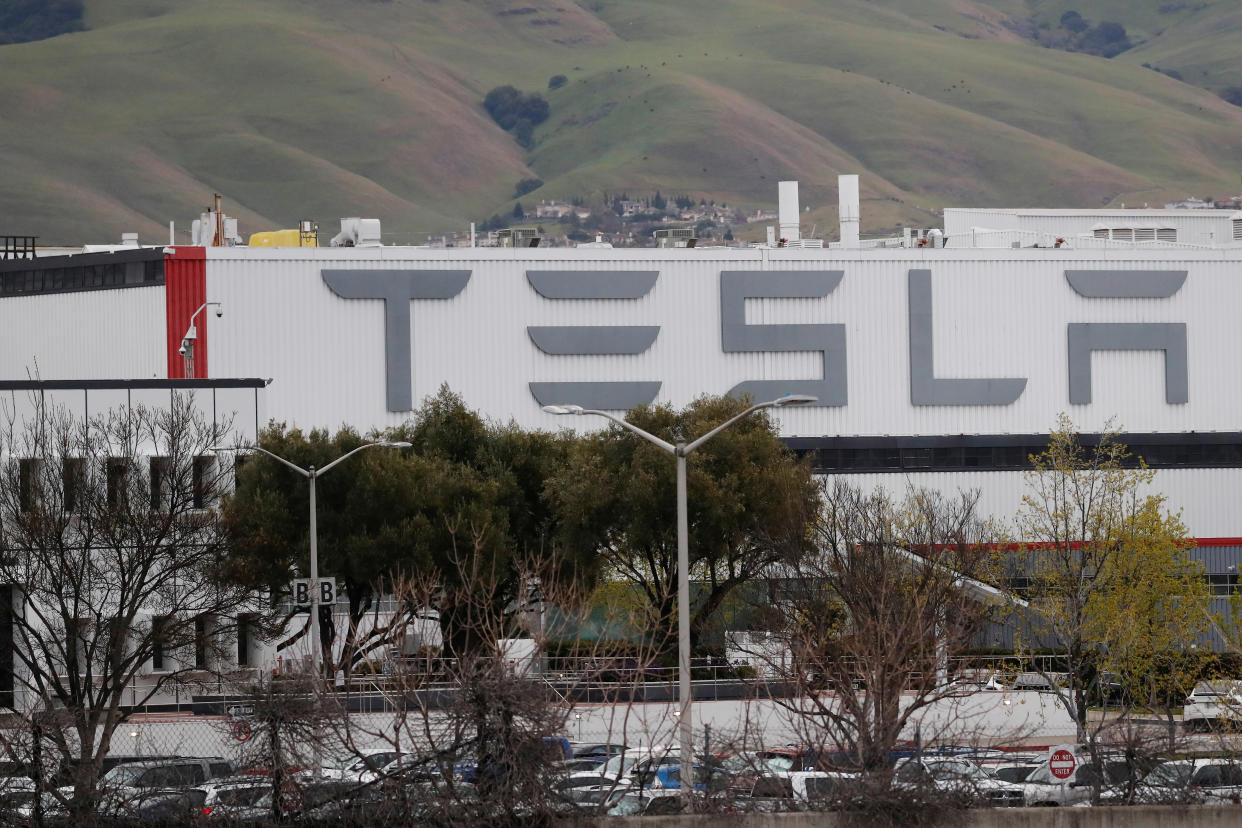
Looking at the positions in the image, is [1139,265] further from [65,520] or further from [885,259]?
[65,520]

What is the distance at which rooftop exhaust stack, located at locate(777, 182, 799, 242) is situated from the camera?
82.4 metres

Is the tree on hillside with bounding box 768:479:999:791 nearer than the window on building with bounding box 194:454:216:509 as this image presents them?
Yes

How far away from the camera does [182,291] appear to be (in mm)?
71938

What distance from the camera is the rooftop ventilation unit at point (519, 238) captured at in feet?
260

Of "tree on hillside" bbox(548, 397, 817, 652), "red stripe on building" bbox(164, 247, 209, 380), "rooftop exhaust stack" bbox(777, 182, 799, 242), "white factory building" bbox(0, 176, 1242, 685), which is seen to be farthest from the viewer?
"rooftop exhaust stack" bbox(777, 182, 799, 242)

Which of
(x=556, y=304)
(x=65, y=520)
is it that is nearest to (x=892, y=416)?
(x=556, y=304)

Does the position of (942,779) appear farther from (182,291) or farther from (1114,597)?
(182,291)

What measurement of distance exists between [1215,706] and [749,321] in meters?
42.7

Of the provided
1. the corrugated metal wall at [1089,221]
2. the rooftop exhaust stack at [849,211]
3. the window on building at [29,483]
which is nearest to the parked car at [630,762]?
the window on building at [29,483]

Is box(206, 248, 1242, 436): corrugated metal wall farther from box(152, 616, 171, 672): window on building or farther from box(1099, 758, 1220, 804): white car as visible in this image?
box(1099, 758, 1220, 804): white car

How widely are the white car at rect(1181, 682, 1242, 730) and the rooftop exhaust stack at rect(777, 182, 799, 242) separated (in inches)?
1527

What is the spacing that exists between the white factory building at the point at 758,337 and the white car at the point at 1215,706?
24.9m

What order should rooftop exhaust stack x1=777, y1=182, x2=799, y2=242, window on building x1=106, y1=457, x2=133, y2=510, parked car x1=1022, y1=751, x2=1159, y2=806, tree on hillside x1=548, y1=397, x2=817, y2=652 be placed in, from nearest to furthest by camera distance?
parked car x1=1022, y1=751, x2=1159, y2=806 → window on building x1=106, y1=457, x2=133, y2=510 → tree on hillside x1=548, y1=397, x2=817, y2=652 → rooftop exhaust stack x1=777, y1=182, x2=799, y2=242

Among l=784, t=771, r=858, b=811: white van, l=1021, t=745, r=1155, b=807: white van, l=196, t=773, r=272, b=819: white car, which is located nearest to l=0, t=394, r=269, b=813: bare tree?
l=196, t=773, r=272, b=819: white car
